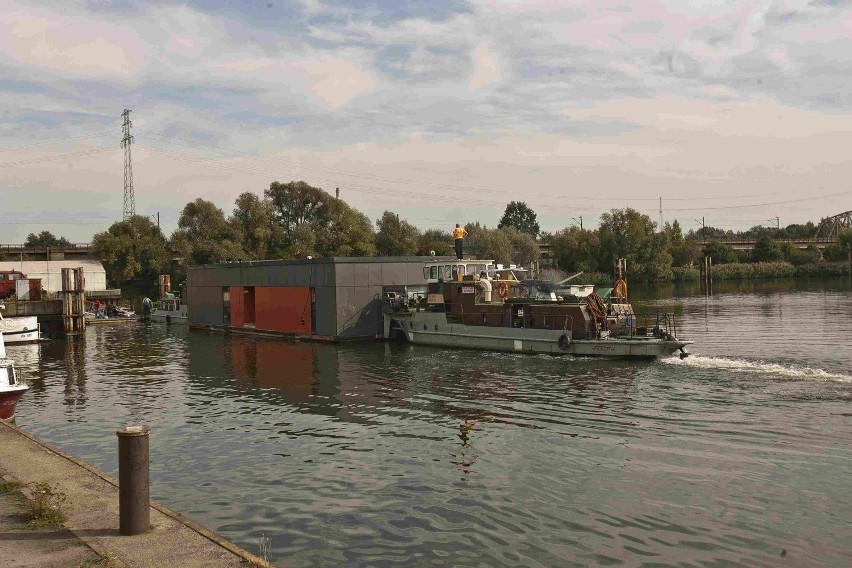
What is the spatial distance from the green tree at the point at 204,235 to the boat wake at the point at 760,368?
6884cm

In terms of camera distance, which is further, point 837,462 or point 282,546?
point 837,462

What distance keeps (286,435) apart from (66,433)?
6955 millimetres

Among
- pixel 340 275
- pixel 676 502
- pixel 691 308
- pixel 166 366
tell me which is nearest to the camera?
pixel 676 502

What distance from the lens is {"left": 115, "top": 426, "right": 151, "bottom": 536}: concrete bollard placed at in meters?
10.5

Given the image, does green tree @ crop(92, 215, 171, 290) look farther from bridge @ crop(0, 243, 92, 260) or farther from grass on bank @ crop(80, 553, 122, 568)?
grass on bank @ crop(80, 553, 122, 568)

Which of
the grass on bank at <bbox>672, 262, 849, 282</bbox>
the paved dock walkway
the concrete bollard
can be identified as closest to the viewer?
the paved dock walkway

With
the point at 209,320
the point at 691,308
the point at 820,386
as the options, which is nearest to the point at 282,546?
the point at 820,386

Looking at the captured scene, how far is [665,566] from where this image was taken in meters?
11.8

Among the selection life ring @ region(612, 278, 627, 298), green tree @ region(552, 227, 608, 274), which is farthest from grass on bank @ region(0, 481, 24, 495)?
green tree @ region(552, 227, 608, 274)

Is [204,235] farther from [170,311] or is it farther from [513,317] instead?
[513,317]

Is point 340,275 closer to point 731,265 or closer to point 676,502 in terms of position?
point 676,502

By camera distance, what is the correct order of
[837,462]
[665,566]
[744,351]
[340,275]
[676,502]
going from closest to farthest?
1. [665,566]
2. [676,502]
3. [837,462]
4. [744,351]
5. [340,275]

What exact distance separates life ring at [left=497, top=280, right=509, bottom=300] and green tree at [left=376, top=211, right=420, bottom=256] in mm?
59991

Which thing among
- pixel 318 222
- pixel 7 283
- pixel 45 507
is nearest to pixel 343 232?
pixel 318 222
